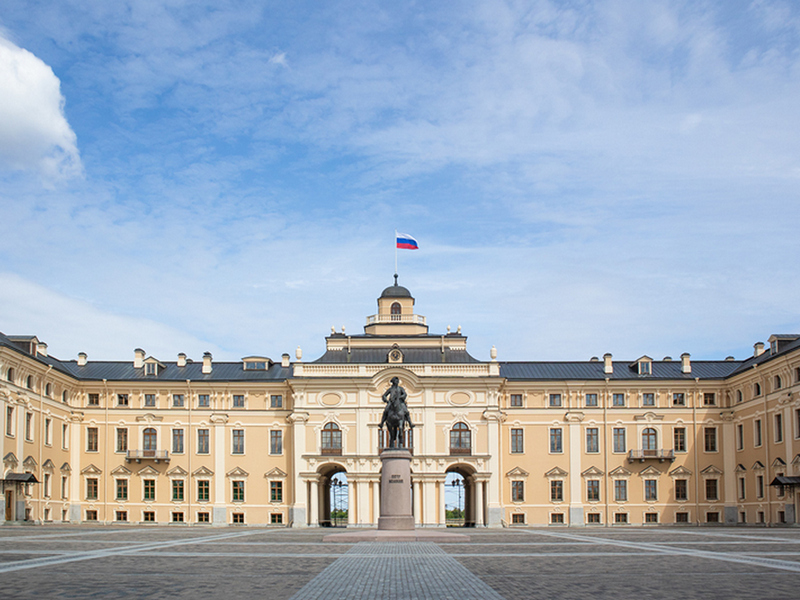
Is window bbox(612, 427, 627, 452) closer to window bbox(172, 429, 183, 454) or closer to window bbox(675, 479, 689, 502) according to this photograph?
window bbox(675, 479, 689, 502)

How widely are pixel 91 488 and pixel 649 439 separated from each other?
44534mm

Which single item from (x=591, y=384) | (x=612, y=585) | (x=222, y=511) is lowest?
(x=222, y=511)

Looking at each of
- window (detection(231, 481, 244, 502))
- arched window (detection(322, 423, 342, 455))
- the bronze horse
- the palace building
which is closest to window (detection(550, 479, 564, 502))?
the palace building

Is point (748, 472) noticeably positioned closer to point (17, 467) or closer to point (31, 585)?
point (17, 467)

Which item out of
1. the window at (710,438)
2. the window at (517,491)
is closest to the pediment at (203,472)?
the window at (517,491)

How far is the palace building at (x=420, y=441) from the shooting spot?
69.0 m

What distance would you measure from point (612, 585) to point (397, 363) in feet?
173

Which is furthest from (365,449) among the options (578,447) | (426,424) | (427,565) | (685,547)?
(427,565)

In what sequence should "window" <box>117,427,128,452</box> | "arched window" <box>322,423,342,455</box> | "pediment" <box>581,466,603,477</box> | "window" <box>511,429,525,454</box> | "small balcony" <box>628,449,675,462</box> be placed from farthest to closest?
"window" <box>117,427,128,452</box> < "window" <box>511,429,525,454</box> < "pediment" <box>581,466,603,477</box> < "small balcony" <box>628,449,675,462</box> < "arched window" <box>322,423,342,455</box>

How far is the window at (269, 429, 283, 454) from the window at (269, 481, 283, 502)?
251 cm

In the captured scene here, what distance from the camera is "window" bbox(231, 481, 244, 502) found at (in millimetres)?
71250

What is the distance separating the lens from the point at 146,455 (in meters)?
71.1

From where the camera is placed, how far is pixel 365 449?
6931cm

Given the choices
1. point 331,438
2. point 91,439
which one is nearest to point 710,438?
point 331,438
